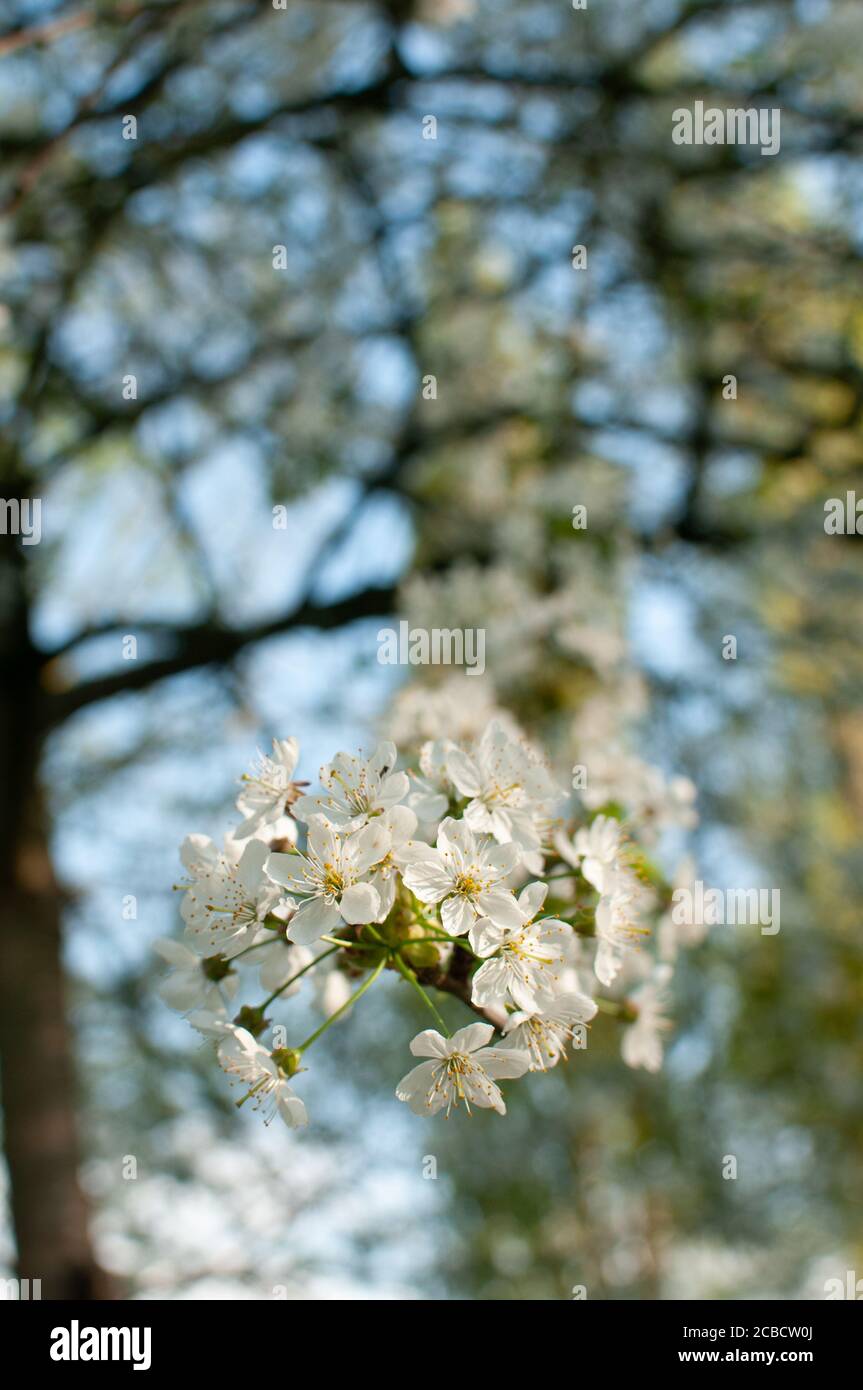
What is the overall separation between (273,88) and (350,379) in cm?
103

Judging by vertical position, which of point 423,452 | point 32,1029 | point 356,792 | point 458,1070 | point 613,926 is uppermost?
point 423,452

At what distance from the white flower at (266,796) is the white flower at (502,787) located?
0.51ft

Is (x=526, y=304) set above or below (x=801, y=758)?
above

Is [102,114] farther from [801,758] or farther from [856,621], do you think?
[801,758]

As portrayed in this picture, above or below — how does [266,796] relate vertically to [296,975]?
above

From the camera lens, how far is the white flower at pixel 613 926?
109cm

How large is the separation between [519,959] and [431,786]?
0.20 m

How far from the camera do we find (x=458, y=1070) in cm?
103

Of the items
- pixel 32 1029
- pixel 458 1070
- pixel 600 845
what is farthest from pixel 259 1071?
pixel 32 1029

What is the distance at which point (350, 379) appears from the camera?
13.5ft

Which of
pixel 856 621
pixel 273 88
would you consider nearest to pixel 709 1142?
pixel 856 621

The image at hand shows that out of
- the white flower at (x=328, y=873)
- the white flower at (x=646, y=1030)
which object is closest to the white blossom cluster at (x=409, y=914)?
the white flower at (x=328, y=873)

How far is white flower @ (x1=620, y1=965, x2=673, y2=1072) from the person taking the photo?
135cm

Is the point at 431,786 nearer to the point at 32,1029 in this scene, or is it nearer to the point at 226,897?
the point at 226,897
